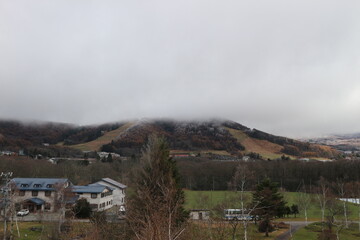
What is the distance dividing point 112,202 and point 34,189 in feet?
49.6

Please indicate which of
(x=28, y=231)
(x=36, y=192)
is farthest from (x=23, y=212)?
(x=28, y=231)

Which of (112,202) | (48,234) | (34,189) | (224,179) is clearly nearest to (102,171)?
(112,202)

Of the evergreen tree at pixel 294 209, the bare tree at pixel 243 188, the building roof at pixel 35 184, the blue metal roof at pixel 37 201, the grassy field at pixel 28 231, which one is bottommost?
the evergreen tree at pixel 294 209

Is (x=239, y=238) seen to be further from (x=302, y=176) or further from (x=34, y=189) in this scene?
(x=302, y=176)

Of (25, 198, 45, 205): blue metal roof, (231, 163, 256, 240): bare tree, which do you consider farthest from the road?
(25, 198, 45, 205): blue metal roof

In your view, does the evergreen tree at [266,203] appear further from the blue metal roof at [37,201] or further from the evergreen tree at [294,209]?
the blue metal roof at [37,201]

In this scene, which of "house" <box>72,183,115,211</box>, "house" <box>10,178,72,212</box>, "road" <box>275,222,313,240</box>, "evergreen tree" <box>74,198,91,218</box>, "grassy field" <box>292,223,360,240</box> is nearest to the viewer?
"road" <box>275,222,313,240</box>

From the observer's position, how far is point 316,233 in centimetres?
3503

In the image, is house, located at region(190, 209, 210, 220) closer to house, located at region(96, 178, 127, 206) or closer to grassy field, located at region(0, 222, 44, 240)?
grassy field, located at region(0, 222, 44, 240)

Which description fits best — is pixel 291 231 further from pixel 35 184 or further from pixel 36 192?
pixel 35 184

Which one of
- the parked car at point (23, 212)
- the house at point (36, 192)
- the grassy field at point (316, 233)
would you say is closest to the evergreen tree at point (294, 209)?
the grassy field at point (316, 233)

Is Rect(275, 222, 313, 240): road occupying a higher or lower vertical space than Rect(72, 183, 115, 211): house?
lower

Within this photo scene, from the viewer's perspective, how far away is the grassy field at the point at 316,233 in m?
32.8

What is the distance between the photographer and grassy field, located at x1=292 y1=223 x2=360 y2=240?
108 ft
